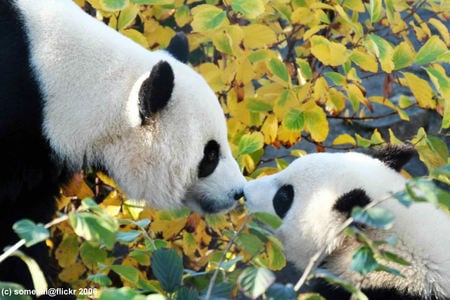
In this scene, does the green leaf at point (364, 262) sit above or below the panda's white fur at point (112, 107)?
above

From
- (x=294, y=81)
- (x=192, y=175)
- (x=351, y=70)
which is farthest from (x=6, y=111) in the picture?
(x=294, y=81)

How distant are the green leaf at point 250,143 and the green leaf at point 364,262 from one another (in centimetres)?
150

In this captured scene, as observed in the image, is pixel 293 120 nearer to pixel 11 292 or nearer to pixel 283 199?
pixel 283 199

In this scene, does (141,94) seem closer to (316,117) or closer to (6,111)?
(6,111)

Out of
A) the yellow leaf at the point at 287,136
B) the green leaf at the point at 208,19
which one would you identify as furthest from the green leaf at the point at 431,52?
→ the green leaf at the point at 208,19

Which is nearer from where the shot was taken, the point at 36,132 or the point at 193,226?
the point at 36,132

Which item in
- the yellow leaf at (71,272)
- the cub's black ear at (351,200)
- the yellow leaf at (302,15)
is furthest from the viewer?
the yellow leaf at (71,272)

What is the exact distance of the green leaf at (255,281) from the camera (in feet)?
6.27

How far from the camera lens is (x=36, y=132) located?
2.96 m

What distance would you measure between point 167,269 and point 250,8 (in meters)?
1.27

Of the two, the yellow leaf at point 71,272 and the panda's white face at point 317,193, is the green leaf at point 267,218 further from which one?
the yellow leaf at point 71,272

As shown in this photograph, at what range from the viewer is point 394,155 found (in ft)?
11.2

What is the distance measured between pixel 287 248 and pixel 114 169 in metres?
0.78

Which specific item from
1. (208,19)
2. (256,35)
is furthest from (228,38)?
(208,19)
